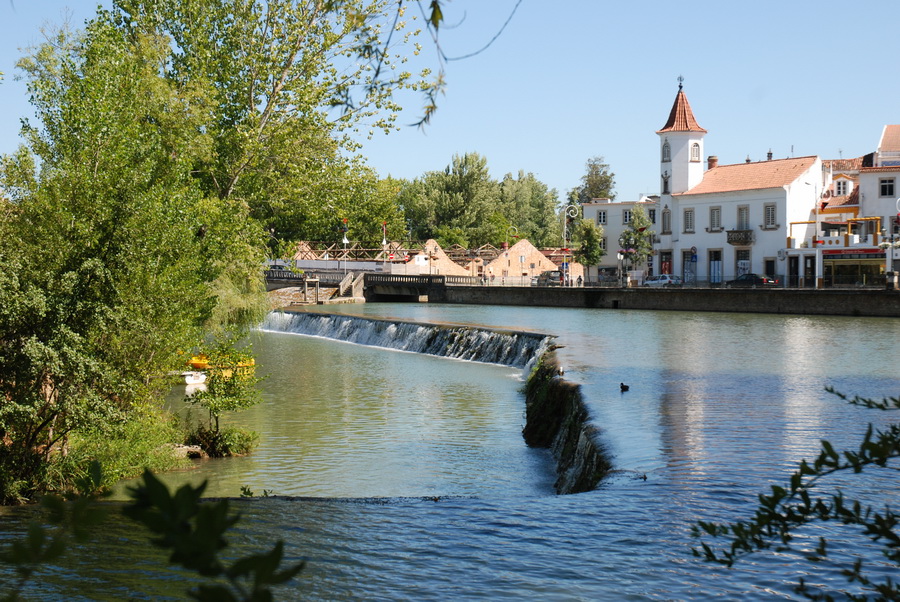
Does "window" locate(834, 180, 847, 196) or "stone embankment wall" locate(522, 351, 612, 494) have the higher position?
"window" locate(834, 180, 847, 196)

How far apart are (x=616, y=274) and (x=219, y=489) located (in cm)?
6257

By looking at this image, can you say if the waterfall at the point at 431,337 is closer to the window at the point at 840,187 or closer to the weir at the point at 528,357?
the weir at the point at 528,357

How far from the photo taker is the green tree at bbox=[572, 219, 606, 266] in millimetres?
71562

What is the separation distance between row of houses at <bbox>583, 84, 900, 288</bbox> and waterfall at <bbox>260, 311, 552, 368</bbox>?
89.8 ft

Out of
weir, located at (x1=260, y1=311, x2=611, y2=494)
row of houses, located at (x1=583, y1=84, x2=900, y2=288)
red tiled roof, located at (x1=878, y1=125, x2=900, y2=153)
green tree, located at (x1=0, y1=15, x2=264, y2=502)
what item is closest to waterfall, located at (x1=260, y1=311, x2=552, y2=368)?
weir, located at (x1=260, y1=311, x2=611, y2=494)

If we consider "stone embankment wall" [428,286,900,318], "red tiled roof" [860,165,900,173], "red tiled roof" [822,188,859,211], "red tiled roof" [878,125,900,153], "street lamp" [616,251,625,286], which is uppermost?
"red tiled roof" [878,125,900,153]

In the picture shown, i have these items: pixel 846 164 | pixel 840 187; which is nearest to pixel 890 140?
pixel 840 187

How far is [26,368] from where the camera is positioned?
11.2 m

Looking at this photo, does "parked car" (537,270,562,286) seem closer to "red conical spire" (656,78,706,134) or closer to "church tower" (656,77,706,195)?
"church tower" (656,77,706,195)

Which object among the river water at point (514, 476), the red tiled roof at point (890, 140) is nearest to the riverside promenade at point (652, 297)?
the river water at point (514, 476)

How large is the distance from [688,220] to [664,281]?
6.42 metres

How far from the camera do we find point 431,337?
34375 millimetres

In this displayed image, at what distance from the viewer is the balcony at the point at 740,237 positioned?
6062 centimetres

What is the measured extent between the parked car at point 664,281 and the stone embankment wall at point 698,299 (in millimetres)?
7557
